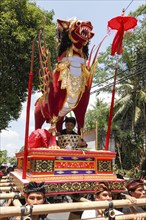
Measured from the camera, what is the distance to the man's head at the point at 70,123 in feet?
10.6

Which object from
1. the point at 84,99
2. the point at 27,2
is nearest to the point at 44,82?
the point at 84,99

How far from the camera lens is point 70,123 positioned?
3.23m

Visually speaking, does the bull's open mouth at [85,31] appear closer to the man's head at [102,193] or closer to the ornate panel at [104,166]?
the ornate panel at [104,166]

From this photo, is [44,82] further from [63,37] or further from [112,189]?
[112,189]

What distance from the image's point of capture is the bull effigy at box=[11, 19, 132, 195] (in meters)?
2.54

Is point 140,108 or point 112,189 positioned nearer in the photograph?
point 112,189

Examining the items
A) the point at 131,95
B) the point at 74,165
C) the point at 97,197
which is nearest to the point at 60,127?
the point at 74,165

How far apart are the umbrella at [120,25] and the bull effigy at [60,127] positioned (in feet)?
1.11

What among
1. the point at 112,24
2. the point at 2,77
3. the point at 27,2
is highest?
the point at 27,2

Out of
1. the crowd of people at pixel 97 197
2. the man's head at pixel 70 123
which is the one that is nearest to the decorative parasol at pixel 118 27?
the man's head at pixel 70 123

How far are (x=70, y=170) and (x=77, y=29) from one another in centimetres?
159

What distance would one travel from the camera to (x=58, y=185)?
8.08ft

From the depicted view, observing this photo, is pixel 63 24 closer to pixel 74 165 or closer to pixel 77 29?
pixel 77 29

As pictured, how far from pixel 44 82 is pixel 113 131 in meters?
15.2
